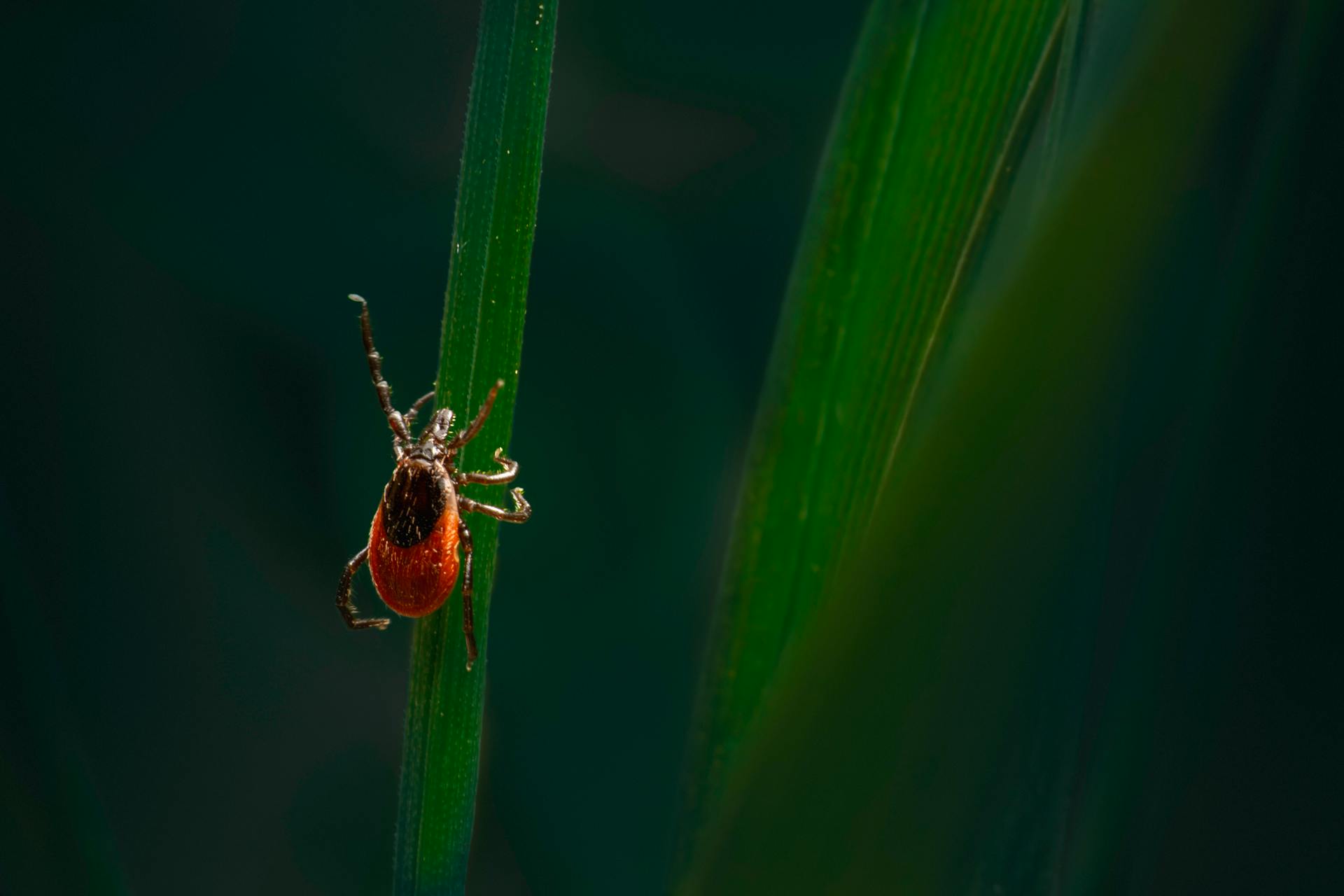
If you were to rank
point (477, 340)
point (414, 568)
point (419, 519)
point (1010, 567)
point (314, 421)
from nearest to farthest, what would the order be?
point (1010, 567), point (477, 340), point (414, 568), point (419, 519), point (314, 421)

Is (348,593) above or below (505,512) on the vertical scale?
below

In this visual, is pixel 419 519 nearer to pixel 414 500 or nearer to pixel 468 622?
pixel 414 500

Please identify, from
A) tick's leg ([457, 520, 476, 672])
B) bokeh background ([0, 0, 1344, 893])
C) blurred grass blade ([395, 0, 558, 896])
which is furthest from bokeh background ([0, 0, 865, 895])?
blurred grass blade ([395, 0, 558, 896])

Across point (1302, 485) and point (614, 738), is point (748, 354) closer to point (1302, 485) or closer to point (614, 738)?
point (614, 738)

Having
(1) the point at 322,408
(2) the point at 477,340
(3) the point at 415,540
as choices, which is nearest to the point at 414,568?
(3) the point at 415,540

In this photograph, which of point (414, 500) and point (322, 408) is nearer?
point (414, 500)

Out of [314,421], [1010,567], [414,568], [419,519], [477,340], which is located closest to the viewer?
[1010,567]

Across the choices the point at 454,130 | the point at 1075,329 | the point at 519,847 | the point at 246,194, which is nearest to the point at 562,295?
the point at 454,130
